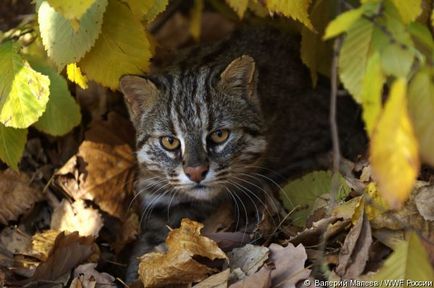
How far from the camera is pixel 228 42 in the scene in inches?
209

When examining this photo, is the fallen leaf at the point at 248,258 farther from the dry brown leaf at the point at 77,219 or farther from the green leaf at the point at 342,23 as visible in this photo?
the green leaf at the point at 342,23

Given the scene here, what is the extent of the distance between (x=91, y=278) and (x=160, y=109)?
115 centimetres

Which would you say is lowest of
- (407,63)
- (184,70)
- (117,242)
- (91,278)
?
(117,242)

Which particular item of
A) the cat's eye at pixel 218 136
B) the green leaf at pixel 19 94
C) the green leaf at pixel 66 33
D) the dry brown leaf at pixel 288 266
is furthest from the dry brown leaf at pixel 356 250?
the green leaf at pixel 19 94

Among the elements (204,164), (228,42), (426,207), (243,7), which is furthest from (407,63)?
(228,42)

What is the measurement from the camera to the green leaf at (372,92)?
8.31 feet

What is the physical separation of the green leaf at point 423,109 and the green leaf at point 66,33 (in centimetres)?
169

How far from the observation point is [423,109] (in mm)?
2703

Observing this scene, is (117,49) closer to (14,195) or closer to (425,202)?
(14,195)

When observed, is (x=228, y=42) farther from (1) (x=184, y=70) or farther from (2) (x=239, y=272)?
(2) (x=239, y=272)

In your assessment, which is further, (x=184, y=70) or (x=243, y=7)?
(x=184, y=70)

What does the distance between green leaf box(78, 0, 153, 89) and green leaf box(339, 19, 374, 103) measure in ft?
4.70

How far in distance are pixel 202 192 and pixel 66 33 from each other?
127 cm

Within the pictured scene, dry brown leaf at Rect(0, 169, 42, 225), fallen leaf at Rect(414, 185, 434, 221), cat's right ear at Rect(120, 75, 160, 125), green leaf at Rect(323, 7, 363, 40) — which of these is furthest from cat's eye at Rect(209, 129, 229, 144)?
green leaf at Rect(323, 7, 363, 40)
